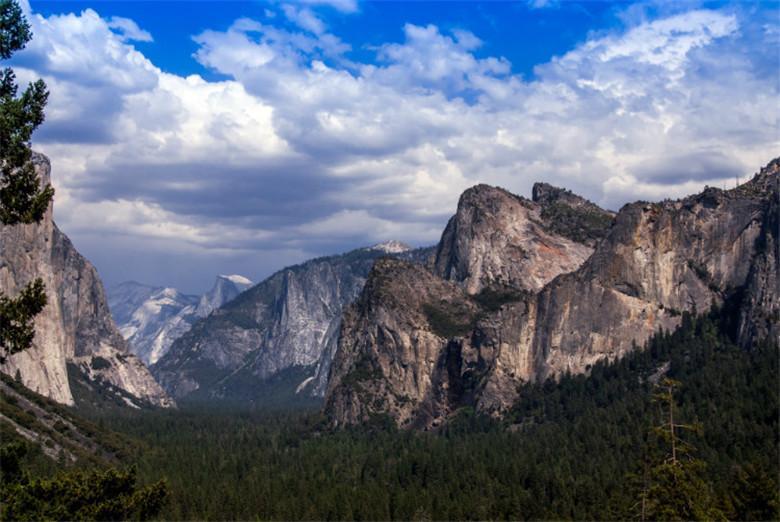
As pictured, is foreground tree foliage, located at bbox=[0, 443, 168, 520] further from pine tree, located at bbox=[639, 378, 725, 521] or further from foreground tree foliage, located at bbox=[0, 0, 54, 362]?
pine tree, located at bbox=[639, 378, 725, 521]

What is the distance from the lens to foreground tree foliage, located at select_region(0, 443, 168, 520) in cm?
4603

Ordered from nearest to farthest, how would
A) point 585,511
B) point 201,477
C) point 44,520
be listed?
1. point 44,520
2. point 585,511
3. point 201,477

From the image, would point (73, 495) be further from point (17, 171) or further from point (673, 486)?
point (673, 486)

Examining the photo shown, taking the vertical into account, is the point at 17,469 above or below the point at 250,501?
above

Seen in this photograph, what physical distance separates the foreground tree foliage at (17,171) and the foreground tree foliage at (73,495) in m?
7.60

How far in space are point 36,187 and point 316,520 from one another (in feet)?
404

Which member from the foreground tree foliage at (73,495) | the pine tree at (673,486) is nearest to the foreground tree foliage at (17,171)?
the foreground tree foliage at (73,495)

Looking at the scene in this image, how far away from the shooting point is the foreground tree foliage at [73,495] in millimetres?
46031

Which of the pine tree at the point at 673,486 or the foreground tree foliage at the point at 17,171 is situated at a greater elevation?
the foreground tree foliage at the point at 17,171

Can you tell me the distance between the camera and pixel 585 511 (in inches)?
5723

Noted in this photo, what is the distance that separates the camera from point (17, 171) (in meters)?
43.2

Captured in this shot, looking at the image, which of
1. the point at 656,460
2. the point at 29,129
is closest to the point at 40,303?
the point at 29,129

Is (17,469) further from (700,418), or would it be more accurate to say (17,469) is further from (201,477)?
(700,418)

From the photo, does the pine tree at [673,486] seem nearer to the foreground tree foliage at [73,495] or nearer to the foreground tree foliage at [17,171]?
the foreground tree foliage at [73,495]
